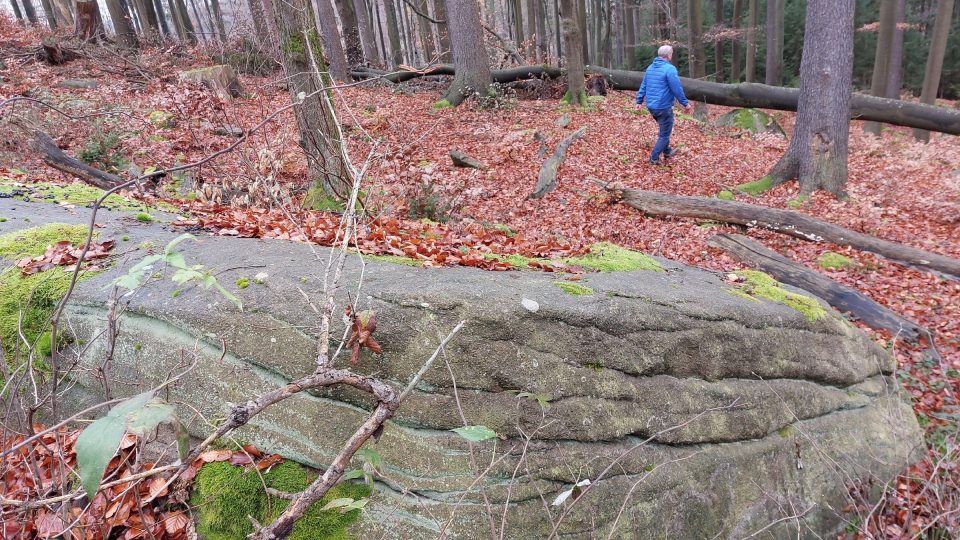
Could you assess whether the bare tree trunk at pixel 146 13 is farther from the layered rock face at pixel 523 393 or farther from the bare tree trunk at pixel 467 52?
the layered rock face at pixel 523 393

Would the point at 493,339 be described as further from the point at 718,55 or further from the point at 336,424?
the point at 718,55

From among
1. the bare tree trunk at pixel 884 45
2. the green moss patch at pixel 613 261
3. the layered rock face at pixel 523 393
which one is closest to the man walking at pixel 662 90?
the green moss patch at pixel 613 261

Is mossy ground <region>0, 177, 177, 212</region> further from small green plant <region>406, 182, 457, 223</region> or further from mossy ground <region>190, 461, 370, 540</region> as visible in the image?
mossy ground <region>190, 461, 370, 540</region>

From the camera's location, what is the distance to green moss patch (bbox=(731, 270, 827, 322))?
453cm

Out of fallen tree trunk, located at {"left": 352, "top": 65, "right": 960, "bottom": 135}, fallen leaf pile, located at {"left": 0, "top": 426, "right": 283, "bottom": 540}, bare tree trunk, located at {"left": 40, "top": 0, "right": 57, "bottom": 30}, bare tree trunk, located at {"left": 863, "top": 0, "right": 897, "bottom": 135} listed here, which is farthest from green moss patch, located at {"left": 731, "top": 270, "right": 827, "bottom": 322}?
bare tree trunk, located at {"left": 40, "top": 0, "right": 57, "bottom": 30}

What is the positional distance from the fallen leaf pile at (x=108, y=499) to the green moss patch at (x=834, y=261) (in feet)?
24.0

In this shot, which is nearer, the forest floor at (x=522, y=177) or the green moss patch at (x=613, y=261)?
the green moss patch at (x=613, y=261)

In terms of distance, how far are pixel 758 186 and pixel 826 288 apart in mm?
4291

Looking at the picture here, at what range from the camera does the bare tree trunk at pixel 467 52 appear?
13453mm

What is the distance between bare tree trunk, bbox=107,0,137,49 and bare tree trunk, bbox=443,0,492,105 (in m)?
9.65

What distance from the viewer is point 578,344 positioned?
3189 millimetres

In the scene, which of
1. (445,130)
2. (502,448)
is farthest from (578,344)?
(445,130)

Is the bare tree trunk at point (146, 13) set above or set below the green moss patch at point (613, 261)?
above

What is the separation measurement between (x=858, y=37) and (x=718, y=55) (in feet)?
21.9
